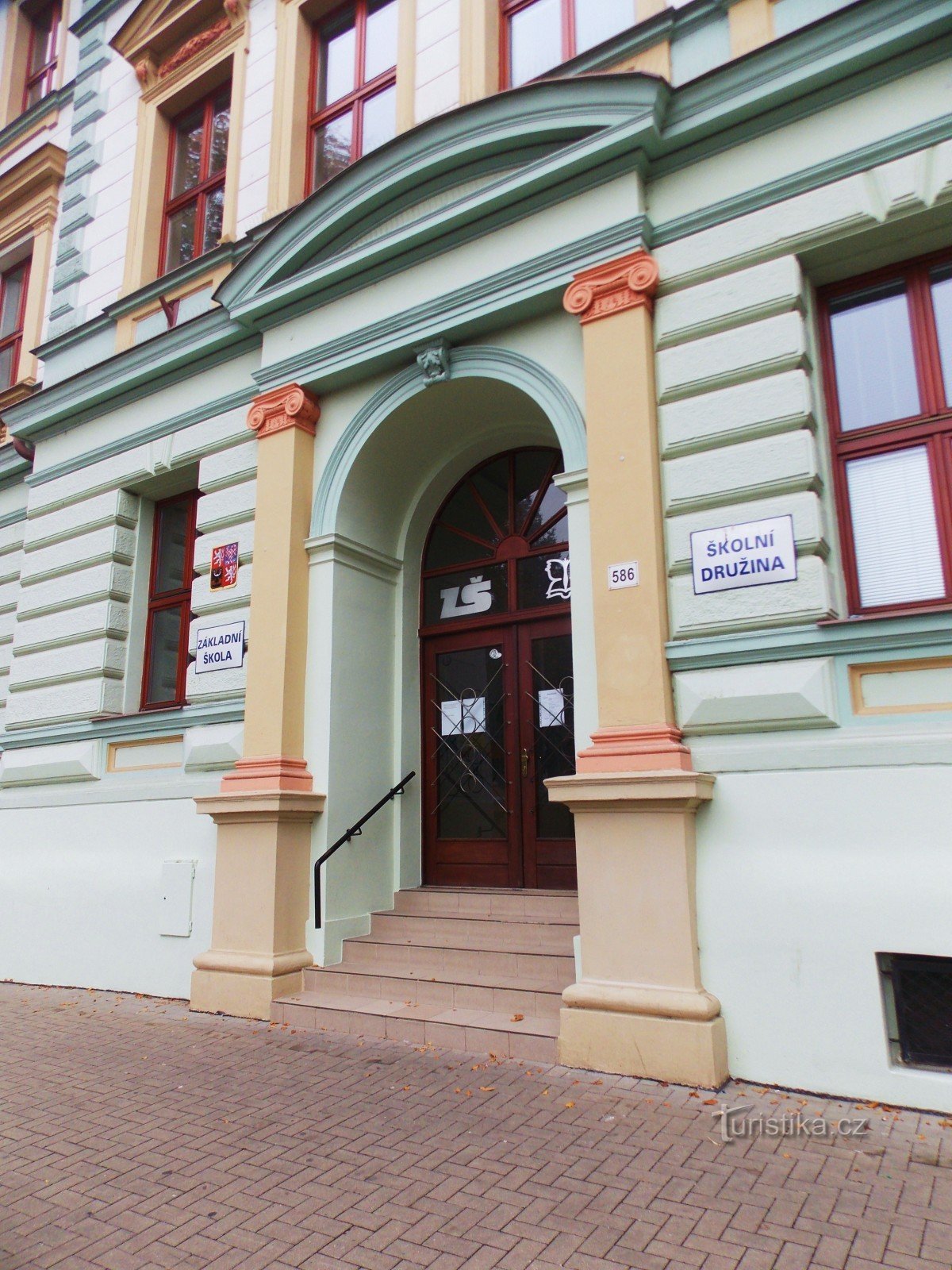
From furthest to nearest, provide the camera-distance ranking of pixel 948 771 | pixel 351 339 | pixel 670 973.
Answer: pixel 351 339, pixel 670 973, pixel 948 771

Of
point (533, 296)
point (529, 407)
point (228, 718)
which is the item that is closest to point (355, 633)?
point (228, 718)

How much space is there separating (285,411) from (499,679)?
2782 millimetres

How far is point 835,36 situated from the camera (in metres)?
5.11

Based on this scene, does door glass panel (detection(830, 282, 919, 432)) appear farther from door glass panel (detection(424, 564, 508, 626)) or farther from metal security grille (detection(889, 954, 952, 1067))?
door glass panel (detection(424, 564, 508, 626))

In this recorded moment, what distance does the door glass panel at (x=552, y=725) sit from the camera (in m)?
6.68

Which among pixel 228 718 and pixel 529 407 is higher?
pixel 529 407

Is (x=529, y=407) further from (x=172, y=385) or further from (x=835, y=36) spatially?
(x=172, y=385)

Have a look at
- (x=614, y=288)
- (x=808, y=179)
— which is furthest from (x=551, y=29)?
(x=808, y=179)

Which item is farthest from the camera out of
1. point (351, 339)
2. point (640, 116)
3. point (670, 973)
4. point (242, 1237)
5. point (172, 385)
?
point (172, 385)

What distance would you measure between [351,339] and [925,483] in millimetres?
4234

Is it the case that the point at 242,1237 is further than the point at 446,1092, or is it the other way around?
the point at 446,1092

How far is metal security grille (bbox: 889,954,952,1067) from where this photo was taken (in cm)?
411

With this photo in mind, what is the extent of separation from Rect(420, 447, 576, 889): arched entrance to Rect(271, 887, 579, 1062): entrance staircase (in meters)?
0.44

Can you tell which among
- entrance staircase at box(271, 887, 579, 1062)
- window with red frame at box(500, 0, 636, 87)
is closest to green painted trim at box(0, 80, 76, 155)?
window with red frame at box(500, 0, 636, 87)
